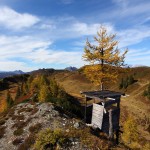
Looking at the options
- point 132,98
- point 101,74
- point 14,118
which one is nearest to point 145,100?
point 132,98

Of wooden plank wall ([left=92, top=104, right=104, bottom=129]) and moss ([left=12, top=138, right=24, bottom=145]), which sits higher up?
wooden plank wall ([left=92, top=104, right=104, bottom=129])

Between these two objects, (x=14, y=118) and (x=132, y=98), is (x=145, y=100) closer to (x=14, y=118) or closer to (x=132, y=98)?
(x=132, y=98)

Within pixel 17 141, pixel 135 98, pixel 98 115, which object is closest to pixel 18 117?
pixel 17 141

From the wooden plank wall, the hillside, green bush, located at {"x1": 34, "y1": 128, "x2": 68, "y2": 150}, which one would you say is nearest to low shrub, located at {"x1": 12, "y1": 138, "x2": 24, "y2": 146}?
green bush, located at {"x1": 34, "y1": 128, "x2": 68, "y2": 150}

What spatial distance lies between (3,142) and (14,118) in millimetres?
3826

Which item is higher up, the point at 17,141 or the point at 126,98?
the point at 17,141

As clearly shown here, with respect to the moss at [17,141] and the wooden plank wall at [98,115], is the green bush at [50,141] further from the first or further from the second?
the wooden plank wall at [98,115]

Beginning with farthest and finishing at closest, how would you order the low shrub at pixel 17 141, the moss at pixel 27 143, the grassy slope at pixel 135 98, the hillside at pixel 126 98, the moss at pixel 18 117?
the grassy slope at pixel 135 98 → the hillside at pixel 126 98 → the moss at pixel 18 117 → the low shrub at pixel 17 141 → the moss at pixel 27 143

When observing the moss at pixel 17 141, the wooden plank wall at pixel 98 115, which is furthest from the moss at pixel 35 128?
the wooden plank wall at pixel 98 115

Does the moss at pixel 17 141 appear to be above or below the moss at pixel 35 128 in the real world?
below

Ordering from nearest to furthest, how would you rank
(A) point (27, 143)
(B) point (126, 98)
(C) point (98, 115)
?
(A) point (27, 143) → (C) point (98, 115) → (B) point (126, 98)

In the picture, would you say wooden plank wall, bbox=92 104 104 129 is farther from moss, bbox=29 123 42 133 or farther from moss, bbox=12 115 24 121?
moss, bbox=12 115 24 121

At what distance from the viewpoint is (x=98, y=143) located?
16.5 meters

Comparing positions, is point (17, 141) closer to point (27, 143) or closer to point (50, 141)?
point (27, 143)
